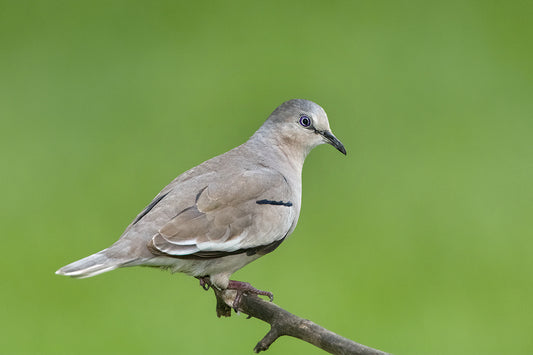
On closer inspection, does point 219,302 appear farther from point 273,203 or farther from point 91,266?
point 91,266

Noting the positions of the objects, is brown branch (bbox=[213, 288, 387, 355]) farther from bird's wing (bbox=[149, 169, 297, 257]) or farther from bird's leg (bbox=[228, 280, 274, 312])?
bird's wing (bbox=[149, 169, 297, 257])

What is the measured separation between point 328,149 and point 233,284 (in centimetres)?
327

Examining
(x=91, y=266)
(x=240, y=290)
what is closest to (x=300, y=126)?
(x=240, y=290)

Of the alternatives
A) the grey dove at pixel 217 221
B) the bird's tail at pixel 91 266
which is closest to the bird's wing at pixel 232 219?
the grey dove at pixel 217 221

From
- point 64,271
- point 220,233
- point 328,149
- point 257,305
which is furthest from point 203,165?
point 328,149

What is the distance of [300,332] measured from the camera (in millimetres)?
2221

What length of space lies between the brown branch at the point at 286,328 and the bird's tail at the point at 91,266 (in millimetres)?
508

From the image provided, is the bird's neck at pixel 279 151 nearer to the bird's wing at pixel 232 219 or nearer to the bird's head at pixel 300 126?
the bird's head at pixel 300 126

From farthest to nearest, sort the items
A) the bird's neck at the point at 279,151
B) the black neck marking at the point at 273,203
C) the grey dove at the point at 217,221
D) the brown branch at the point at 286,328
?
the bird's neck at the point at 279,151
the black neck marking at the point at 273,203
the grey dove at the point at 217,221
the brown branch at the point at 286,328

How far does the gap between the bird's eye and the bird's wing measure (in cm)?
33

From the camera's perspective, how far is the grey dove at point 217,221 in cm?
231

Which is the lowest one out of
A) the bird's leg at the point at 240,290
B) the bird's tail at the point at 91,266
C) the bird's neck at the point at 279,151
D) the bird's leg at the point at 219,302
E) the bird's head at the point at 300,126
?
the bird's leg at the point at 219,302

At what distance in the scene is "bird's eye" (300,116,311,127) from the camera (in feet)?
9.61

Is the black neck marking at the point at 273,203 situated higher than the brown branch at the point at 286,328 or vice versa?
the black neck marking at the point at 273,203
